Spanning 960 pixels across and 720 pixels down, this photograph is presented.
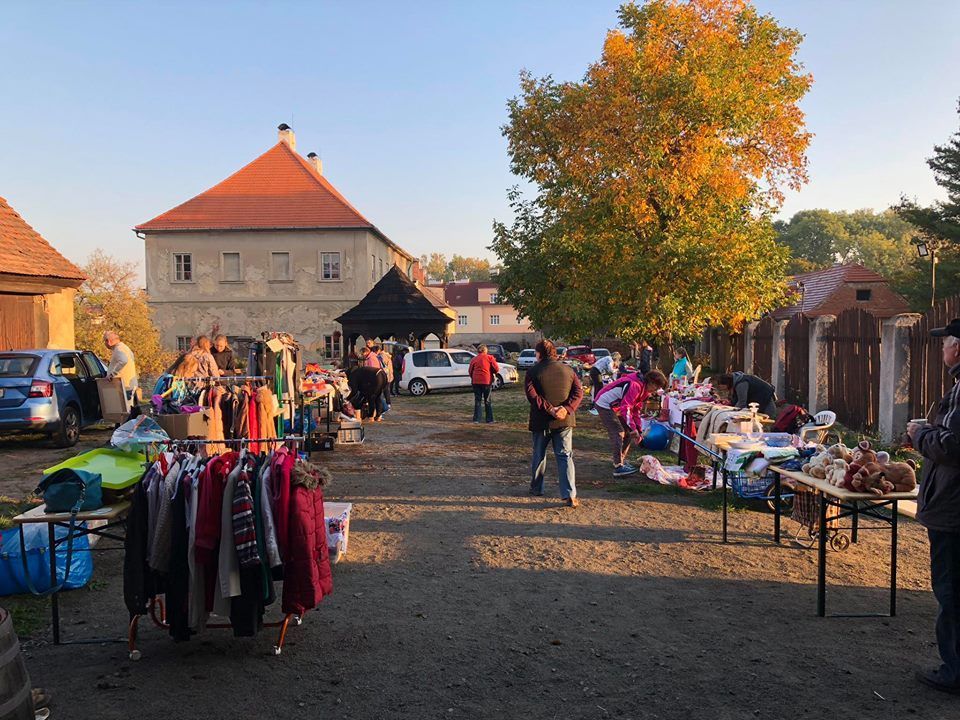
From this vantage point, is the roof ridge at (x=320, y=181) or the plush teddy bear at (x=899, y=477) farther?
the roof ridge at (x=320, y=181)

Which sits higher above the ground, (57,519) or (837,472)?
(837,472)

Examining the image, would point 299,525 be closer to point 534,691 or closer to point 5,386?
point 534,691

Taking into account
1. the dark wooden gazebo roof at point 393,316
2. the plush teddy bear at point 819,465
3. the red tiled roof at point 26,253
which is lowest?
the plush teddy bear at point 819,465

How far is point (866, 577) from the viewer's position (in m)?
6.23

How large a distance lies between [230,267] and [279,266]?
7.82ft

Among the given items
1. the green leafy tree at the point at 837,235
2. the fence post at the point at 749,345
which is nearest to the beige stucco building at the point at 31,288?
the fence post at the point at 749,345

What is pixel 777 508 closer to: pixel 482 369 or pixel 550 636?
pixel 550 636

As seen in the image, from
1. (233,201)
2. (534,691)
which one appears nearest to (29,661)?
(534,691)

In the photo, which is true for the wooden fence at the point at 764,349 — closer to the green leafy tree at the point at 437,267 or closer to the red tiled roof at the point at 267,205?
the red tiled roof at the point at 267,205

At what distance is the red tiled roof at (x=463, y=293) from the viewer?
3543 inches

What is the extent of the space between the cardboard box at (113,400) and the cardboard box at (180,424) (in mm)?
4830

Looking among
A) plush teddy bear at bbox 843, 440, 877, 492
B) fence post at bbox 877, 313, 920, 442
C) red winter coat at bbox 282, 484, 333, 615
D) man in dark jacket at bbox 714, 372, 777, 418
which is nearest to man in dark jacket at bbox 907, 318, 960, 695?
plush teddy bear at bbox 843, 440, 877, 492

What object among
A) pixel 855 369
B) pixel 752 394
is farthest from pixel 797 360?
pixel 752 394

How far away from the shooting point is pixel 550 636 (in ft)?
16.5
